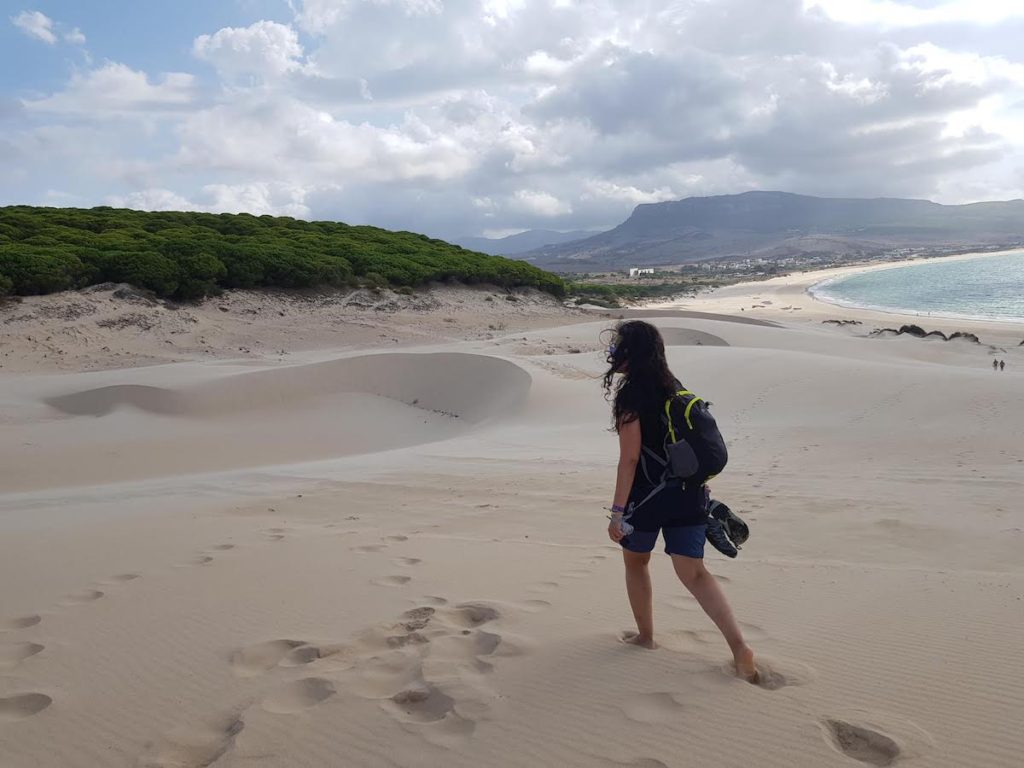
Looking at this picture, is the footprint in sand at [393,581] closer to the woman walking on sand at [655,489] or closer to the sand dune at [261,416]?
the woman walking on sand at [655,489]

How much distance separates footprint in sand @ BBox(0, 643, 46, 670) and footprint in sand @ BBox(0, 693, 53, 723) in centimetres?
40

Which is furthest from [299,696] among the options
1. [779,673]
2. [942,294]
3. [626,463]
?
[942,294]

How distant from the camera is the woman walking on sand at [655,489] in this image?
3600mm

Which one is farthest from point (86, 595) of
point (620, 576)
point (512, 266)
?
point (512, 266)

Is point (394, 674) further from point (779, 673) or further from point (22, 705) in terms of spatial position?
point (779, 673)

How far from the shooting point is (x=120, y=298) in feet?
72.8

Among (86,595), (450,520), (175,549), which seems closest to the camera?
(86,595)

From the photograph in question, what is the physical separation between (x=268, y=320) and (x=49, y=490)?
614 inches

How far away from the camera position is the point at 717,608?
3600 millimetres

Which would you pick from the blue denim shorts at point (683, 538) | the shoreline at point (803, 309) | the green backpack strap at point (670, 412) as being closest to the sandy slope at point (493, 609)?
the blue denim shorts at point (683, 538)

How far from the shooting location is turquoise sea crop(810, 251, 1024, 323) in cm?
4503

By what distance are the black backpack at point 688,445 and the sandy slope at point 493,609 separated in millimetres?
959

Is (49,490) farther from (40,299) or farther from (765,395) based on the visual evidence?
(40,299)

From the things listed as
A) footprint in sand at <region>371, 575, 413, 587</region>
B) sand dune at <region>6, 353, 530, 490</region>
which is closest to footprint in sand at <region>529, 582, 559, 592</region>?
footprint in sand at <region>371, 575, 413, 587</region>
